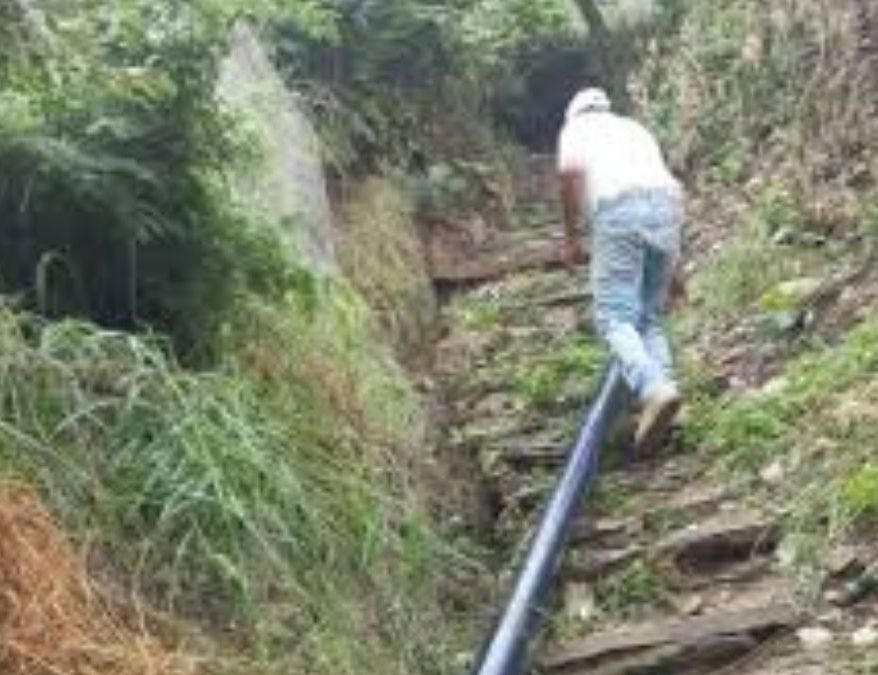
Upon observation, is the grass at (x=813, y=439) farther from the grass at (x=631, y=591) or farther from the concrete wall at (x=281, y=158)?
the concrete wall at (x=281, y=158)

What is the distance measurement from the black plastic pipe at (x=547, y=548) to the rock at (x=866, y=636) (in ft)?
2.64

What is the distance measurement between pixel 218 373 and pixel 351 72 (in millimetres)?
6319

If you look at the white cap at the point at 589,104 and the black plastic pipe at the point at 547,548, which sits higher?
the white cap at the point at 589,104

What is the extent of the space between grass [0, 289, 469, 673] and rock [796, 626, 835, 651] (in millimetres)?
905

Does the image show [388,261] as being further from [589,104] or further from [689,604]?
[689,604]

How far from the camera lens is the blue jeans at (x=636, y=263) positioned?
7020mm

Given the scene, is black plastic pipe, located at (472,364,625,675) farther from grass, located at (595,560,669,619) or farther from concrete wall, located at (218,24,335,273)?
concrete wall, located at (218,24,335,273)

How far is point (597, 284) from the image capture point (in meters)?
7.16

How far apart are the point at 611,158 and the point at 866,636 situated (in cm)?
304

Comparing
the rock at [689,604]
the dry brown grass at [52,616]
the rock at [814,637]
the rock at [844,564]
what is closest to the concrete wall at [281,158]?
the rock at [689,604]

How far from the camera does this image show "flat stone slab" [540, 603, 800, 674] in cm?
500

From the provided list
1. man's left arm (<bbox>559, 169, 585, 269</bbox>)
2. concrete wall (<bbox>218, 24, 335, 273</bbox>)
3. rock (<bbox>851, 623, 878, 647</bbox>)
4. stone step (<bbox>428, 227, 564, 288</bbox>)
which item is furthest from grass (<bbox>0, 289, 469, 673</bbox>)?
stone step (<bbox>428, 227, 564, 288</bbox>)

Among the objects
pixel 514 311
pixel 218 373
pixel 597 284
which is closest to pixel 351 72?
pixel 514 311

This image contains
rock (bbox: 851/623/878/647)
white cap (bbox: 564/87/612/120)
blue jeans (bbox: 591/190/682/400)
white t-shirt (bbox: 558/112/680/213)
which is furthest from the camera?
white cap (bbox: 564/87/612/120)
